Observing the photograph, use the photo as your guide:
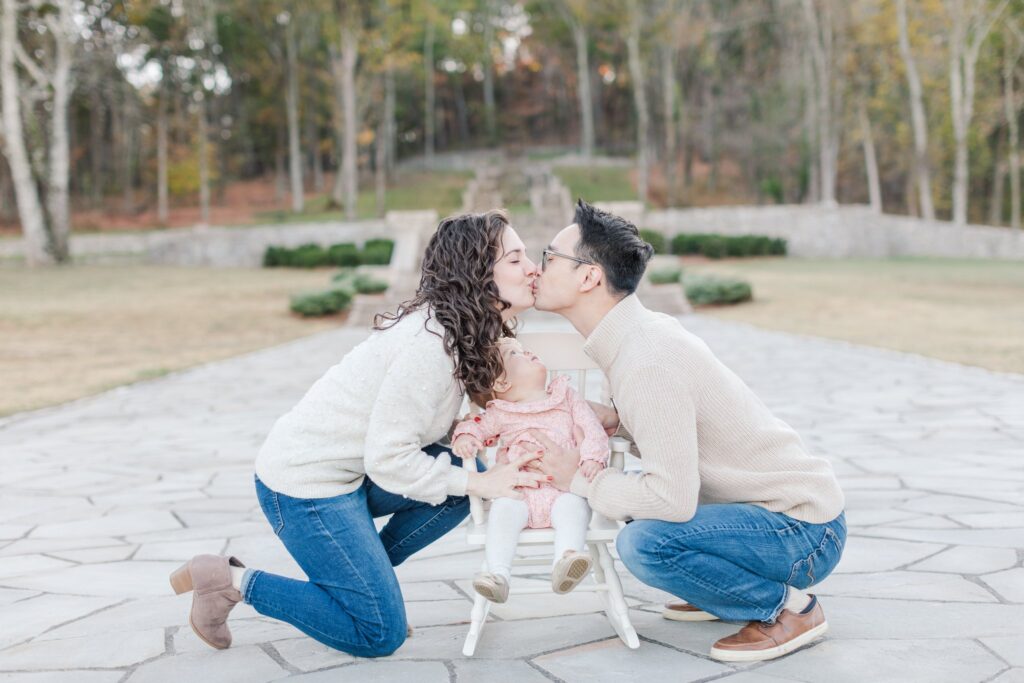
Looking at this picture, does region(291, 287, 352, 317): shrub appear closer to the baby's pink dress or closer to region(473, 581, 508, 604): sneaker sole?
the baby's pink dress

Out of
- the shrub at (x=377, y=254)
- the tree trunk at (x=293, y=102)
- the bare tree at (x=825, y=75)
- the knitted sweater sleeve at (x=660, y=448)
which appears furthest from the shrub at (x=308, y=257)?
the knitted sweater sleeve at (x=660, y=448)

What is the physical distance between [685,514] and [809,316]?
1539cm

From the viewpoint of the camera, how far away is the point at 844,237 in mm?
34594

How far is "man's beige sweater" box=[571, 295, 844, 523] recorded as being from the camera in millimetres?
2998

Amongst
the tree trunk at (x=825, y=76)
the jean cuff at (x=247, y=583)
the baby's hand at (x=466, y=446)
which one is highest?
the tree trunk at (x=825, y=76)

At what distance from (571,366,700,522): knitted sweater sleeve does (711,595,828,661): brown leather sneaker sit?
452 millimetres

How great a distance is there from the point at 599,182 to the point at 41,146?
23.2 m

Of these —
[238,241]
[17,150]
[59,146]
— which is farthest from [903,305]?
[59,146]

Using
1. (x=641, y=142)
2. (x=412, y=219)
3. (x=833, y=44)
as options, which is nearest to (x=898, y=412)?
(x=412, y=219)

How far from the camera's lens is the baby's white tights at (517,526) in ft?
10.0

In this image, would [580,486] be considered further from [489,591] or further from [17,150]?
[17,150]

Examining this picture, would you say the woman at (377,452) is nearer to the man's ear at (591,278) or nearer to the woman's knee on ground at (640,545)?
the man's ear at (591,278)

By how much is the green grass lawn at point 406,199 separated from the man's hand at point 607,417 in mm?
34910

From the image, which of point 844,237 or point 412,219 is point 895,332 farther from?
point 844,237
